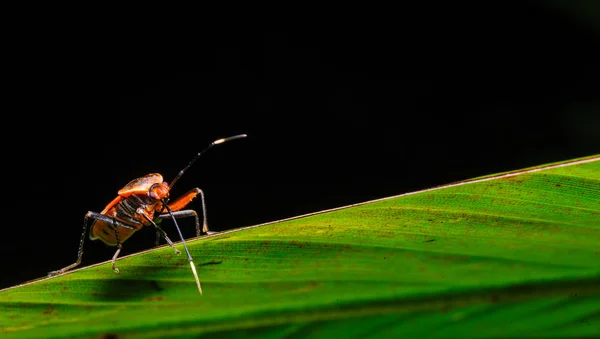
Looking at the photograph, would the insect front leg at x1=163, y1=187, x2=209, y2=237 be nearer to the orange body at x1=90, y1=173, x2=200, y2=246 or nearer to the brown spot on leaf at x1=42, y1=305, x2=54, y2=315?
the orange body at x1=90, y1=173, x2=200, y2=246

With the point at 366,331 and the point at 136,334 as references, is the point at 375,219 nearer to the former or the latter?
the point at 366,331

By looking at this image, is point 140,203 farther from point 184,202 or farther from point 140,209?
point 184,202

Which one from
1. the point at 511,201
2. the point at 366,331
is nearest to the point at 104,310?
the point at 366,331

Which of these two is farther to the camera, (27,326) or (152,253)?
(152,253)

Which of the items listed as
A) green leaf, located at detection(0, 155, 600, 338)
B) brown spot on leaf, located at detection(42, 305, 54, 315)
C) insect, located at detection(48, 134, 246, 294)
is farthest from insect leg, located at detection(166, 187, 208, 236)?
brown spot on leaf, located at detection(42, 305, 54, 315)

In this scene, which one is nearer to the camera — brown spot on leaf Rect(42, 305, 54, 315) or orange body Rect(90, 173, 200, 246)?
brown spot on leaf Rect(42, 305, 54, 315)

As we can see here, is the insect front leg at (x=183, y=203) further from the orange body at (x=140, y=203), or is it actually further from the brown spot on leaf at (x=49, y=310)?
the brown spot on leaf at (x=49, y=310)

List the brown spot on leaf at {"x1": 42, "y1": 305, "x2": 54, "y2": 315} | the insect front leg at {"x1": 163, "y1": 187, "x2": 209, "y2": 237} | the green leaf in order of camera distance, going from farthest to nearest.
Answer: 1. the insect front leg at {"x1": 163, "y1": 187, "x2": 209, "y2": 237}
2. the brown spot on leaf at {"x1": 42, "y1": 305, "x2": 54, "y2": 315}
3. the green leaf
